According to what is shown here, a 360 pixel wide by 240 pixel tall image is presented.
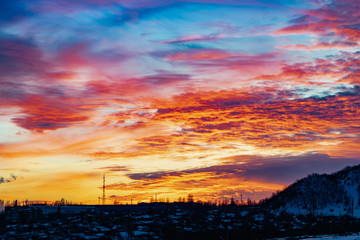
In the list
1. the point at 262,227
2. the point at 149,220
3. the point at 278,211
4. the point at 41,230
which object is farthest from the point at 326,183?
the point at 41,230

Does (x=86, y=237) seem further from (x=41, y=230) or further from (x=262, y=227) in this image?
(x=262, y=227)

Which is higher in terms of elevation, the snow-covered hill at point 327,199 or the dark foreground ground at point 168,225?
the snow-covered hill at point 327,199

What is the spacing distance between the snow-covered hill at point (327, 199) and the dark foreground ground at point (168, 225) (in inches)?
282

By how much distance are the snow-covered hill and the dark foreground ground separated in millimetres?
7156

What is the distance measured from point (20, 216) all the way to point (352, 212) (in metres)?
128

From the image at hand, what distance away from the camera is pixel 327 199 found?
7372 inches

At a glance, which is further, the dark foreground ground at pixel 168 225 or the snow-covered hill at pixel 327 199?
the snow-covered hill at pixel 327 199

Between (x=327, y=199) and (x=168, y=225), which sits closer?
(x=168, y=225)

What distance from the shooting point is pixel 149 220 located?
16312cm

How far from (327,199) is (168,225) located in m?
70.8

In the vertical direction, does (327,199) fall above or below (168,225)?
above

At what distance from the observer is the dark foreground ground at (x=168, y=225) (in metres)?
139

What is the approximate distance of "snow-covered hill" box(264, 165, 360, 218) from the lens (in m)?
180

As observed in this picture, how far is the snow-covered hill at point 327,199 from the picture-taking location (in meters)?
180
